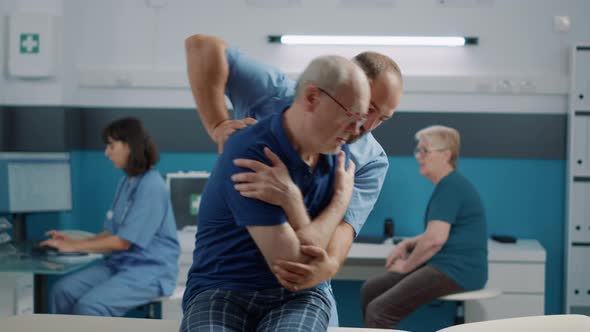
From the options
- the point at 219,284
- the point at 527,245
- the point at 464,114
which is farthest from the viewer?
the point at 464,114

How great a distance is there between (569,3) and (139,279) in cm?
294

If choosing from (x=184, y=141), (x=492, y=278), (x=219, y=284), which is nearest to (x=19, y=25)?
(x=184, y=141)

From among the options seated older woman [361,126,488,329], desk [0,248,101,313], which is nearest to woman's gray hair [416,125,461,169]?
seated older woman [361,126,488,329]

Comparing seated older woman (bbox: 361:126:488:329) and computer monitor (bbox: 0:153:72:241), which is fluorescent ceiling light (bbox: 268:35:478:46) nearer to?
seated older woman (bbox: 361:126:488:329)

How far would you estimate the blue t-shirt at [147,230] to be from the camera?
12.3 ft

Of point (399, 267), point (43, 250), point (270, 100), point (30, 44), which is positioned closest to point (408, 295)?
point (399, 267)

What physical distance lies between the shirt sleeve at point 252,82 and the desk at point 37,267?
1.66 m

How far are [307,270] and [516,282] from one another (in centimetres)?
275

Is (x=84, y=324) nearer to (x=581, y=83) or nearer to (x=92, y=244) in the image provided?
(x=92, y=244)

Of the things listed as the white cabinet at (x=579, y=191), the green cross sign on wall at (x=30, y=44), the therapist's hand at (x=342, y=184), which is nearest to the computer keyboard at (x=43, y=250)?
the green cross sign on wall at (x=30, y=44)

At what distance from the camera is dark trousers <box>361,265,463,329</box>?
3.70m

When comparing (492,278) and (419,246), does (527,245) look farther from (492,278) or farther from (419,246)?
(419,246)

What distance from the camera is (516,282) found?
422 centimetres

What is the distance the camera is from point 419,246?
3689mm
